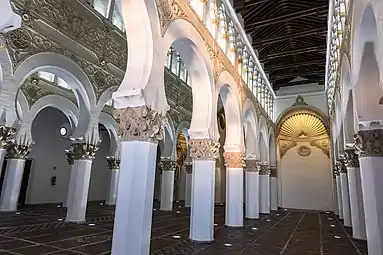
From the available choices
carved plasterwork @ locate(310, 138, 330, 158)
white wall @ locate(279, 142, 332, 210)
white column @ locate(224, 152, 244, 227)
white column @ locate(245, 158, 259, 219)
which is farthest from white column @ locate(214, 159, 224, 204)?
white column @ locate(224, 152, 244, 227)

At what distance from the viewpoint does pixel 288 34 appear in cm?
1376

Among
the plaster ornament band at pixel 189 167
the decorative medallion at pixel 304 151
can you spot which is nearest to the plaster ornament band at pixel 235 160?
the plaster ornament band at pixel 189 167

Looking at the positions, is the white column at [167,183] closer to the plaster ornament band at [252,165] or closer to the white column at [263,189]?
the plaster ornament band at [252,165]

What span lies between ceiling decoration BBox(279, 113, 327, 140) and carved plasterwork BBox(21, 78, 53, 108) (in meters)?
15.3

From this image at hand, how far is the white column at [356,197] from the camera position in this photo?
7.95 m

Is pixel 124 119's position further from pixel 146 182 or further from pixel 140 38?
pixel 140 38

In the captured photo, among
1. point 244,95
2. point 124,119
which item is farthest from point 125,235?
point 244,95

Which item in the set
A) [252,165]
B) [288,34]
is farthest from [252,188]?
[288,34]

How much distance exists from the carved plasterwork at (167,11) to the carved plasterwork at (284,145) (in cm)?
1687

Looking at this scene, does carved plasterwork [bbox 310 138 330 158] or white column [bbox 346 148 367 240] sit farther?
carved plasterwork [bbox 310 138 330 158]

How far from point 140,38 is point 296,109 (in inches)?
642

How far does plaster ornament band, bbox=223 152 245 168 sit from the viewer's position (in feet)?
30.2

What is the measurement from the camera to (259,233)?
816 cm

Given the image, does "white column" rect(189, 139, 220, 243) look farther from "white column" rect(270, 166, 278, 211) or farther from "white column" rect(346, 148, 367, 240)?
"white column" rect(270, 166, 278, 211)
